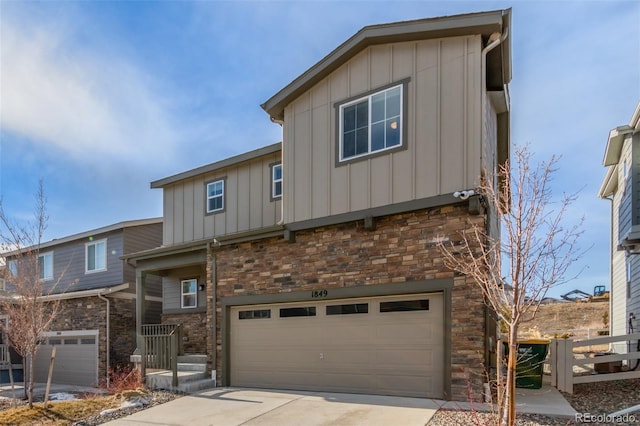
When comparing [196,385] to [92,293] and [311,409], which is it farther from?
[92,293]

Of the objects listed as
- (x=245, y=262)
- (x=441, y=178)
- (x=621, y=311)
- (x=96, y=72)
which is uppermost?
(x=96, y=72)

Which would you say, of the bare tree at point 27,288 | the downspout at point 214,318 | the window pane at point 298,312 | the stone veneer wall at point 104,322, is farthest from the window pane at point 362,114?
the stone veneer wall at point 104,322

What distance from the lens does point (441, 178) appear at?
7941mm

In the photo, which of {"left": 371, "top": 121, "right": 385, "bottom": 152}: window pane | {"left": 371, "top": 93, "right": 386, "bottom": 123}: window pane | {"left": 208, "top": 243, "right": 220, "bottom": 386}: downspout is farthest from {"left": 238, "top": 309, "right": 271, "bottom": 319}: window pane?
{"left": 371, "top": 93, "right": 386, "bottom": 123}: window pane

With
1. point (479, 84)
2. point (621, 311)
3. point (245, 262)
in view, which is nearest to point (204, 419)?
point (245, 262)

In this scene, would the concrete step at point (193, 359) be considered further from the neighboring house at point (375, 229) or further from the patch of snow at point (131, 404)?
the patch of snow at point (131, 404)

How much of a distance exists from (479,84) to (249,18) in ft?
17.0

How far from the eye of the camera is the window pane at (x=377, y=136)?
8.76m

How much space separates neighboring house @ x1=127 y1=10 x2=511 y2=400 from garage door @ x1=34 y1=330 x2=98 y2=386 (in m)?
7.36

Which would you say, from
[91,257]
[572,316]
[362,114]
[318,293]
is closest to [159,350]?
[318,293]

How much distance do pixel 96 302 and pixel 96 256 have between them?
2.62 m

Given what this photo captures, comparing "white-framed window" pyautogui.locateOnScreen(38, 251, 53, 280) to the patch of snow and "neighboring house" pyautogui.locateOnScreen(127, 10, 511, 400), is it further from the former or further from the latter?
the patch of snow

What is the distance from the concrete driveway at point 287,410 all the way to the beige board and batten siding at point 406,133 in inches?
144

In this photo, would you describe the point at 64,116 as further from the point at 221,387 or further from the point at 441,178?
the point at 441,178
